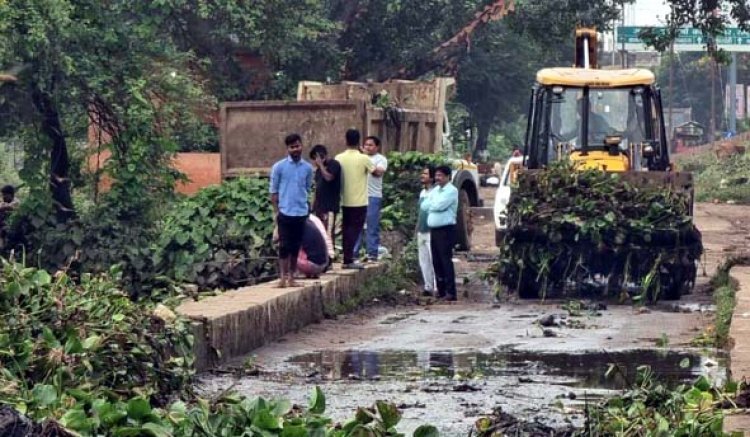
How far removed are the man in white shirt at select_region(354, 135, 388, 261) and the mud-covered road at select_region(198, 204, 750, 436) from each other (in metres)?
1.69

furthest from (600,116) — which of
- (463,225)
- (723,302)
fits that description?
(723,302)

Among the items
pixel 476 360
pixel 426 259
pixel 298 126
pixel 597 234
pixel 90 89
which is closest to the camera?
pixel 476 360

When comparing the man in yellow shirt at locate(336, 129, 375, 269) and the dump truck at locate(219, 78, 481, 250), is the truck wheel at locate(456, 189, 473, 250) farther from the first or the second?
the man in yellow shirt at locate(336, 129, 375, 269)

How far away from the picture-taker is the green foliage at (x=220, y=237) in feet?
52.5

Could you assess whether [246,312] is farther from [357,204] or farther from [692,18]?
[692,18]

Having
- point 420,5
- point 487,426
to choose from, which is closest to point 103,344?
point 487,426

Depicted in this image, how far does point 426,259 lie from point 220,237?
238cm

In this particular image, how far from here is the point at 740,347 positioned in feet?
34.8

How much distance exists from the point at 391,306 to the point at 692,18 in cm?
546

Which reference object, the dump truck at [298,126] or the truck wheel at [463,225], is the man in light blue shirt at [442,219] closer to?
the dump truck at [298,126]

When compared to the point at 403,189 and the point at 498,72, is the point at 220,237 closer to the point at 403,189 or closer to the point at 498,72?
the point at 403,189

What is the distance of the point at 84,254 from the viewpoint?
16750 mm

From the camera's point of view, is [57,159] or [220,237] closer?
[220,237]

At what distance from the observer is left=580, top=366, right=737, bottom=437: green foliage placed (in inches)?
284
